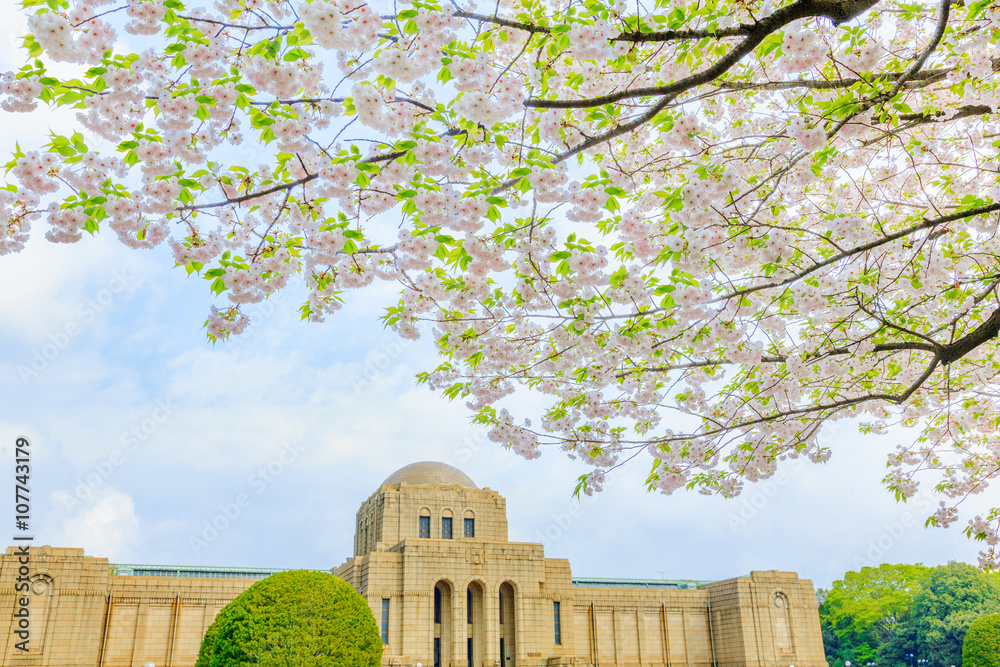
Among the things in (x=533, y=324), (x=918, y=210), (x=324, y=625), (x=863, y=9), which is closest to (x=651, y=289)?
(x=533, y=324)

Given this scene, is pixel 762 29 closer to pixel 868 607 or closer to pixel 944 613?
pixel 944 613

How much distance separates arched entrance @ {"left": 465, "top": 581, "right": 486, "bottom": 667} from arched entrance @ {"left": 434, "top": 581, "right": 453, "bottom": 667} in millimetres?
908

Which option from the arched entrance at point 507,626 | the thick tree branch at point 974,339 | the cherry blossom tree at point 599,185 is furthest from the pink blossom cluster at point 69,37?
the arched entrance at point 507,626

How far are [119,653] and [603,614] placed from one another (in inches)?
934

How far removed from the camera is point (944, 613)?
4638 cm

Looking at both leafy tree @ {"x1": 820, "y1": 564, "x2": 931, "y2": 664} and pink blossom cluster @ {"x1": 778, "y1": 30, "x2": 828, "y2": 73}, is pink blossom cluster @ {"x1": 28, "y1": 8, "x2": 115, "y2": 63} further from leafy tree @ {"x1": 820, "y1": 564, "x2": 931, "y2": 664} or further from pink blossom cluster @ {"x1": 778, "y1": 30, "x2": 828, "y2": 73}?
leafy tree @ {"x1": 820, "y1": 564, "x2": 931, "y2": 664}

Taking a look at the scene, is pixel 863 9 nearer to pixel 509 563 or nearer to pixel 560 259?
pixel 560 259

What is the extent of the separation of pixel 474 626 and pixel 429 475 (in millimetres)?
9359

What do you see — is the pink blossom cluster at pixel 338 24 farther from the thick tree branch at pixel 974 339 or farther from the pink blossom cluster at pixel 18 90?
the thick tree branch at pixel 974 339

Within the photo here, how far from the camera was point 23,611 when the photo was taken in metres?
29.4

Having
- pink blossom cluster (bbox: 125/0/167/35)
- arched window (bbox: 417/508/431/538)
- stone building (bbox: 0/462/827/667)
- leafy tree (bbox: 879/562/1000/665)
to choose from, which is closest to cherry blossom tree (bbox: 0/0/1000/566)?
pink blossom cluster (bbox: 125/0/167/35)

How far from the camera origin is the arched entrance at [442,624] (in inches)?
1296

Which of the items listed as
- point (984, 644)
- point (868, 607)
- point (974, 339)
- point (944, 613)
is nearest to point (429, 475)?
point (984, 644)

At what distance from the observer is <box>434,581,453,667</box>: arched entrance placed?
32.9 meters
